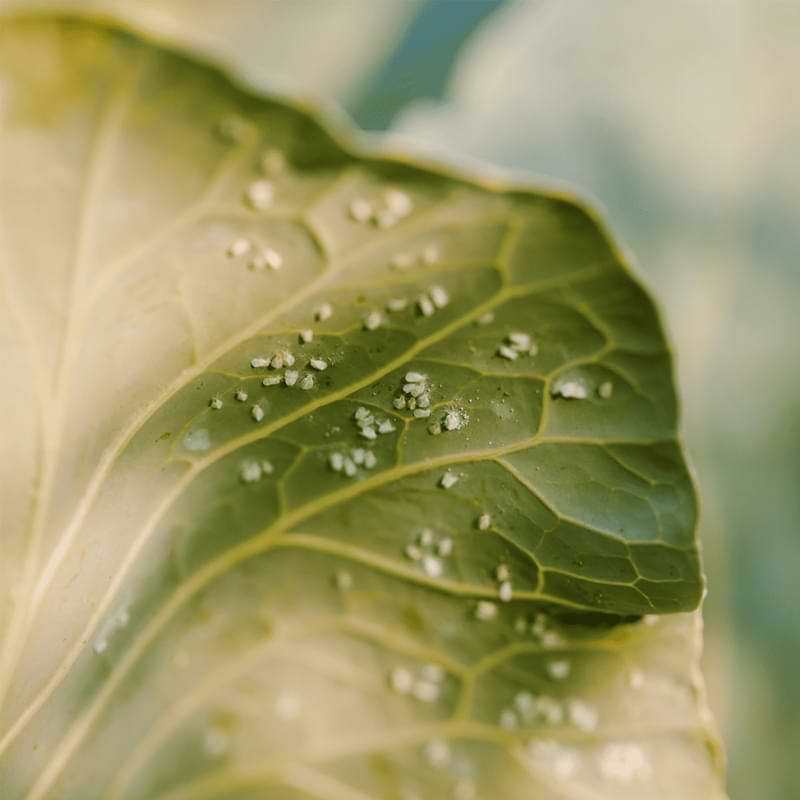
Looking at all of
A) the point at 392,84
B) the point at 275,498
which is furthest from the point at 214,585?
the point at 392,84

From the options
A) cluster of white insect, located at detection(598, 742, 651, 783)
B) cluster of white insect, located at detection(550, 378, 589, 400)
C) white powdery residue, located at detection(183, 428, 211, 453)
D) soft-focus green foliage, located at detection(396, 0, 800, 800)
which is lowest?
cluster of white insect, located at detection(598, 742, 651, 783)

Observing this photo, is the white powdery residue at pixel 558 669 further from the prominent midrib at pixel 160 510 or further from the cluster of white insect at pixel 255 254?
the cluster of white insect at pixel 255 254

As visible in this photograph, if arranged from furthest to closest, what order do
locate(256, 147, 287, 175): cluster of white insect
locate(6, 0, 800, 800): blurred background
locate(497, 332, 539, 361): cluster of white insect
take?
locate(6, 0, 800, 800): blurred background → locate(497, 332, 539, 361): cluster of white insect → locate(256, 147, 287, 175): cluster of white insect

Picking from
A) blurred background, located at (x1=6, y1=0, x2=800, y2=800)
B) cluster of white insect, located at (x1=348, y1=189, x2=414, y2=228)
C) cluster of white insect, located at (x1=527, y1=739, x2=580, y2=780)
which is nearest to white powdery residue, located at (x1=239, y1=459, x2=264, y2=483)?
cluster of white insect, located at (x1=348, y1=189, x2=414, y2=228)

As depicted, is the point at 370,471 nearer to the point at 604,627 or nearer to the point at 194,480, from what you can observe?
the point at 194,480

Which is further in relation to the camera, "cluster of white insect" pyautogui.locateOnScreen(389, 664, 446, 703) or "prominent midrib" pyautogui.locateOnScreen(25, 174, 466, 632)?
"cluster of white insect" pyautogui.locateOnScreen(389, 664, 446, 703)

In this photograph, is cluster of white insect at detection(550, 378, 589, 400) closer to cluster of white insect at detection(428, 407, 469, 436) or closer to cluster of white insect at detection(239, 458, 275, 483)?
cluster of white insect at detection(428, 407, 469, 436)
